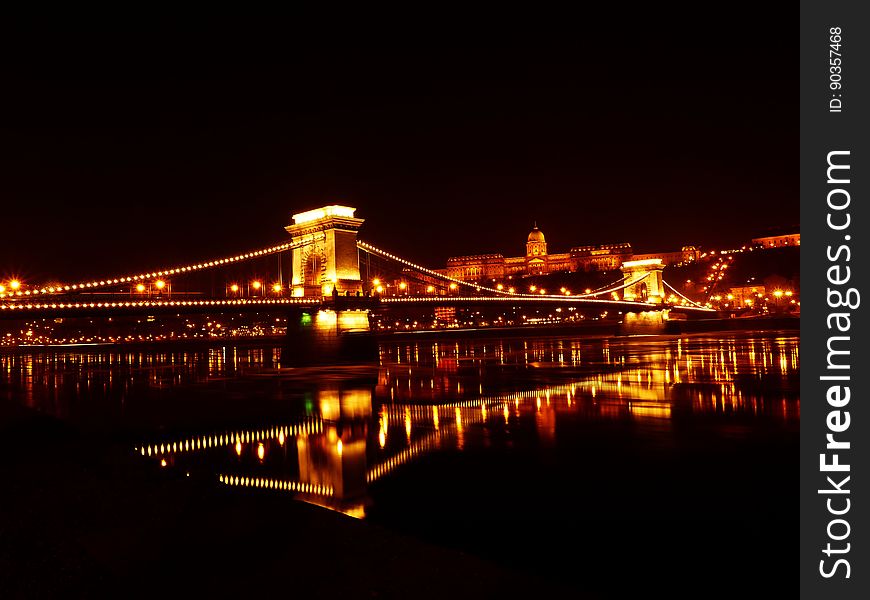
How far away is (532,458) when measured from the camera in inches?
461

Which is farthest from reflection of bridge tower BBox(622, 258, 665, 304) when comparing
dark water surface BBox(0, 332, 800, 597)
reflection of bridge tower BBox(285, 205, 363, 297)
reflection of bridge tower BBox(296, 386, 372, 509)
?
reflection of bridge tower BBox(296, 386, 372, 509)

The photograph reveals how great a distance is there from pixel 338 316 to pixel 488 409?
→ 1793 cm

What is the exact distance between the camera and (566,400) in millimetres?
19766

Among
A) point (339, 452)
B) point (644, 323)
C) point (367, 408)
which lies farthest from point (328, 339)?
point (644, 323)

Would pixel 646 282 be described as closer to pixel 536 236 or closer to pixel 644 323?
pixel 644 323

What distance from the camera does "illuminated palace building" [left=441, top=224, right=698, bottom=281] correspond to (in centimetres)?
17312

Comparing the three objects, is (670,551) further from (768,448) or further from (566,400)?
(566,400)

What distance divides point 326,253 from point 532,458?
27700mm

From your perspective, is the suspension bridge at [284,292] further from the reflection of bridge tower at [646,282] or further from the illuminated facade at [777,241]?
the illuminated facade at [777,241]

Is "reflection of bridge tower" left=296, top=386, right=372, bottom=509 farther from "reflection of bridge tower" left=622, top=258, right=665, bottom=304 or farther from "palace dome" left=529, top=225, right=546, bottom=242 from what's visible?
"palace dome" left=529, top=225, right=546, bottom=242

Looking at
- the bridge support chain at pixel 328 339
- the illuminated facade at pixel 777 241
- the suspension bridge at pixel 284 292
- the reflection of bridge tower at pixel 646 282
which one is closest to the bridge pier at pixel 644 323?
the reflection of bridge tower at pixel 646 282

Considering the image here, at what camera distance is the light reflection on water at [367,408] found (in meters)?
11.8
